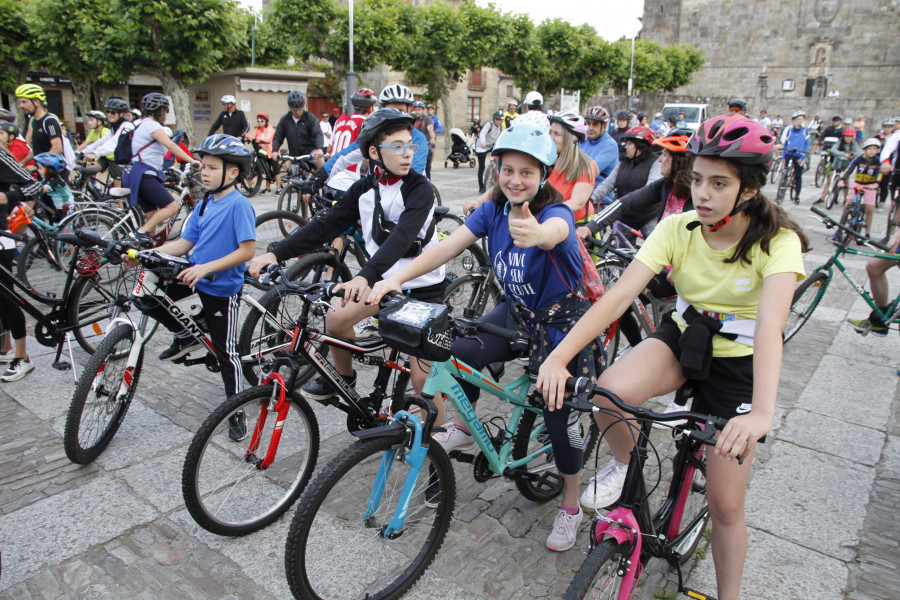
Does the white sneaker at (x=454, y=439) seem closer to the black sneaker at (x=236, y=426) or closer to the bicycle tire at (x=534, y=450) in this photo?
the bicycle tire at (x=534, y=450)

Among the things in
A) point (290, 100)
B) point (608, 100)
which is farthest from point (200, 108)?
point (608, 100)

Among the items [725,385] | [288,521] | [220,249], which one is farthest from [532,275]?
[220,249]

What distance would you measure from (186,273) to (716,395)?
2.77 meters

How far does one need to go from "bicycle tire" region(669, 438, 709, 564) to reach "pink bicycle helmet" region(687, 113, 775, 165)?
1134mm

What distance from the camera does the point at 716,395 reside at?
2.48 meters

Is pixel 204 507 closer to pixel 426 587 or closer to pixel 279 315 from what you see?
pixel 426 587

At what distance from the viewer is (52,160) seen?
786 cm

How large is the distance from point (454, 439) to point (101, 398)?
2174 mm

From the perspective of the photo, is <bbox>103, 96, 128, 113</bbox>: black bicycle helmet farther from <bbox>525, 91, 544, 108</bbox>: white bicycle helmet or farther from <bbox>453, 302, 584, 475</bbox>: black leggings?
<bbox>453, 302, 584, 475</bbox>: black leggings

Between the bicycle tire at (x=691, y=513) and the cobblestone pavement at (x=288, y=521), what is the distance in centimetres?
25

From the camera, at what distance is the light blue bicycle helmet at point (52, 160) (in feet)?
25.5

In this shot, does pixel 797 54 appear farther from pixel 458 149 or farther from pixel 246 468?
pixel 246 468

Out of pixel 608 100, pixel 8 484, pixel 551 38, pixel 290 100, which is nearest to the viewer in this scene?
pixel 8 484

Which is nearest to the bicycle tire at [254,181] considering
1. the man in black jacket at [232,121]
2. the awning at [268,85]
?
the man in black jacket at [232,121]
